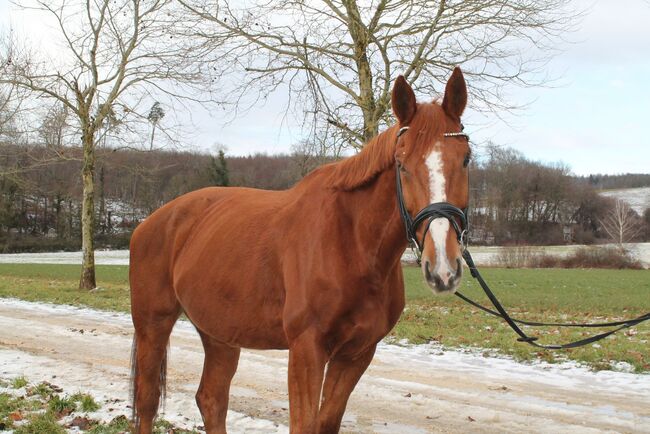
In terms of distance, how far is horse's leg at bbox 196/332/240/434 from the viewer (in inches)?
156

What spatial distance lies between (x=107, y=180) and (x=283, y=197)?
71.2 m

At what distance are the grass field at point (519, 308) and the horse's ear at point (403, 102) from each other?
1.70 metres

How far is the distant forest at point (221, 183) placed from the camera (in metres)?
58.3

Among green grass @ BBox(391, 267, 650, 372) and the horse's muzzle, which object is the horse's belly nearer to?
green grass @ BBox(391, 267, 650, 372)

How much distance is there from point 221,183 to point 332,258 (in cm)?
5035

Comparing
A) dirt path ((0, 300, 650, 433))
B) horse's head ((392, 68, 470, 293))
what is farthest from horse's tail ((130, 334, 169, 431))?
horse's head ((392, 68, 470, 293))

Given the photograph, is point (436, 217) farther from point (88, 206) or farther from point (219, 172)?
point (219, 172)

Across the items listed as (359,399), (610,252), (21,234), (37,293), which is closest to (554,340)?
(359,399)

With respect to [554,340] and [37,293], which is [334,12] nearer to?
[554,340]

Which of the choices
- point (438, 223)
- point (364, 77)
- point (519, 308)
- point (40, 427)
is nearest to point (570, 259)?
point (519, 308)

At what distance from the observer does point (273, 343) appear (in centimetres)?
305

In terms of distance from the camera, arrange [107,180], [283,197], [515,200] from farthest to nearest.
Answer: [515,200] < [107,180] < [283,197]

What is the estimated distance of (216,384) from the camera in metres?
4.00

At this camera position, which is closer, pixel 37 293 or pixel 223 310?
pixel 223 310
